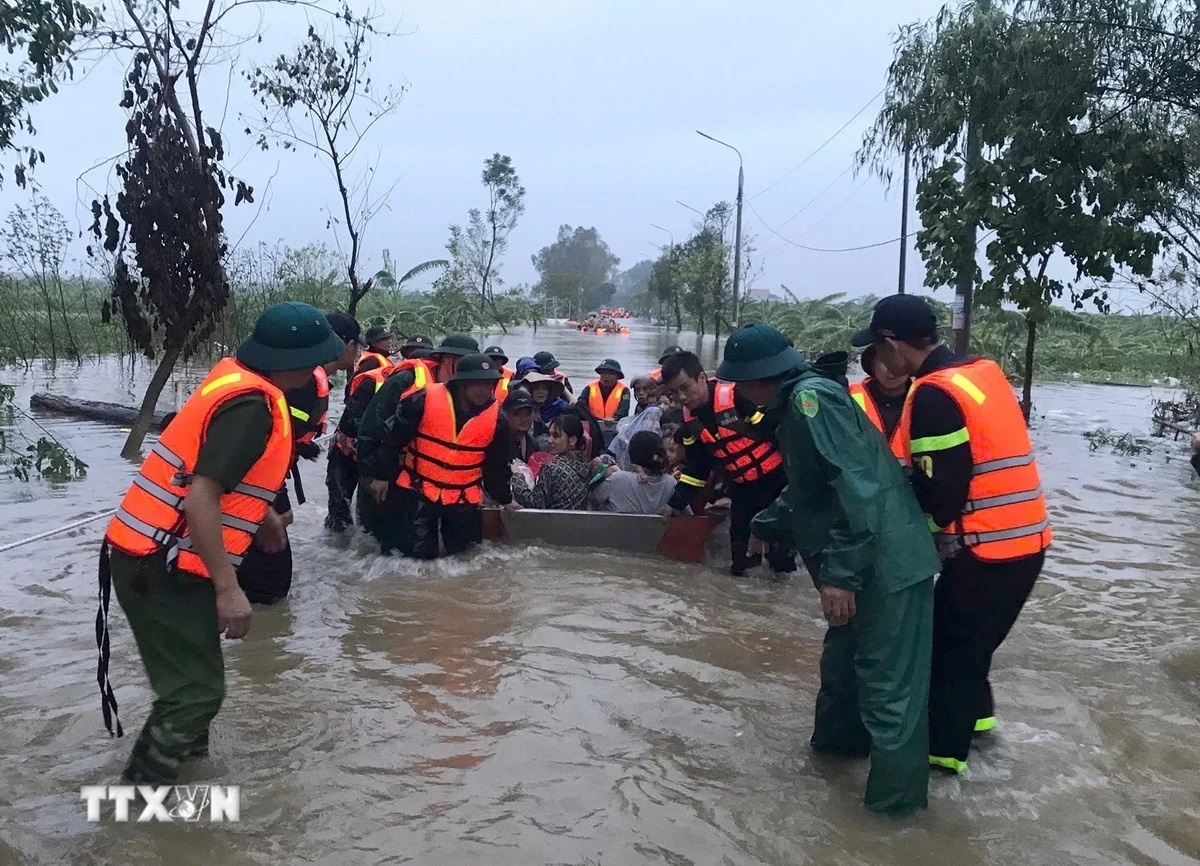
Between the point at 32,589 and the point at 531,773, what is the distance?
384 centimetres

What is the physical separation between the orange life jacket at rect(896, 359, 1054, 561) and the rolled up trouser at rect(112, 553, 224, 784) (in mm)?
2455

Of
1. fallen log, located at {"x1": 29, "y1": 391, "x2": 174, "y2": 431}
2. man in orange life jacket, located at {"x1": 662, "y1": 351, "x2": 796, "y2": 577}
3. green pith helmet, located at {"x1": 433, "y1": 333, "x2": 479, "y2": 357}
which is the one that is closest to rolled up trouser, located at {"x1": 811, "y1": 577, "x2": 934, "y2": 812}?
man in orange life jacket, located at {"x1": 662, "y1": 351, "x2": 796, "y2": 577}

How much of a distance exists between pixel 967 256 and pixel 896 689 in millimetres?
8841

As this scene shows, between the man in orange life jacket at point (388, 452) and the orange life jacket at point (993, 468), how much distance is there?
352cm

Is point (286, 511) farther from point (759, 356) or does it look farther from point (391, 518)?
point (759, 356)

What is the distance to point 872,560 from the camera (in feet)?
10.7

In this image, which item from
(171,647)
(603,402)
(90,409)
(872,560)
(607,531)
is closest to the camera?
(872,560)

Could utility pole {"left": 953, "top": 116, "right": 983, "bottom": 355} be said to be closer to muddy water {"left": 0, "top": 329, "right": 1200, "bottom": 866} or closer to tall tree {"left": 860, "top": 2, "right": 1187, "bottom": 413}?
tall tree {"left": 860, "top": 2, "right": 1187, "bottom": 413}

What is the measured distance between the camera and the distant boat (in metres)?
6.96

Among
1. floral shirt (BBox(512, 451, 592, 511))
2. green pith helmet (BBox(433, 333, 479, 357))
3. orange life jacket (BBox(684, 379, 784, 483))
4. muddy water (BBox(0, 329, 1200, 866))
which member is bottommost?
muddy water (BBox(0, 329, 1200, 866))

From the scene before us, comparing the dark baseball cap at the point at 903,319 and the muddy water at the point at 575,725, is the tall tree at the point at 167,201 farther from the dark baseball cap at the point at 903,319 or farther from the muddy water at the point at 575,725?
the dark baseball cap at the point at 903,319

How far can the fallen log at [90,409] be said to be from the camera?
1325 cm

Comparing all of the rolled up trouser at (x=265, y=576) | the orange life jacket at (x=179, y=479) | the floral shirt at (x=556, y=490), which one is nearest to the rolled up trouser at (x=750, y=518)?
the floral shirt at (x=556, y=490)

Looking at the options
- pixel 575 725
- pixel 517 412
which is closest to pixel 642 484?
pixel 517 412
